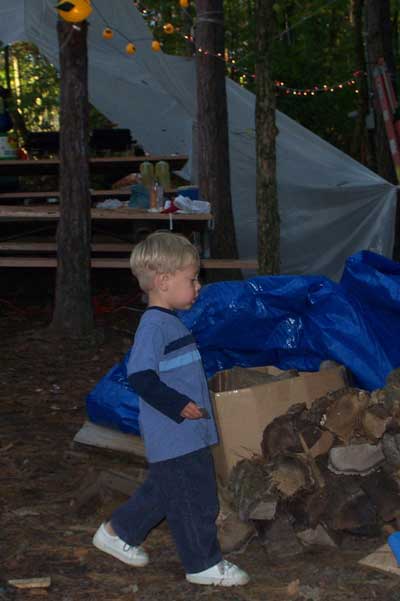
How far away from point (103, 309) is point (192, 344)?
551 cm

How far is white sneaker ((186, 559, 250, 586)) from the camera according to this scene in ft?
11.1

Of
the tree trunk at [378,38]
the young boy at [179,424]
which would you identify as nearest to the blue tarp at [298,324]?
the young boy at [179,424]

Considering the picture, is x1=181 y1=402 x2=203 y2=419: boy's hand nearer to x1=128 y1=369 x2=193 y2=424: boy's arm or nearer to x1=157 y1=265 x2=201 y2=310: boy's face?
x1=128 y1=369 x2=193 y2=424: boy's arm

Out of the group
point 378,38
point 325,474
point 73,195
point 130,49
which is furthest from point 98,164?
point 325,474

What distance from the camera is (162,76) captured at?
10.1 metres

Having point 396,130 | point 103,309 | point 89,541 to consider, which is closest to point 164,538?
point 89,541

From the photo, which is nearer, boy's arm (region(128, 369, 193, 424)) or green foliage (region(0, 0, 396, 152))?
boy's arm (region(128, 369, 193, 424))

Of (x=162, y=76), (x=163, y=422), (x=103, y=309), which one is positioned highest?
(x=162, y=76)

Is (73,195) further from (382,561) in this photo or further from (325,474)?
(382,561)

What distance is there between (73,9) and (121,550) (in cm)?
431

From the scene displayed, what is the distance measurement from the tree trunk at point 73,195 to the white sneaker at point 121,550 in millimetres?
3923

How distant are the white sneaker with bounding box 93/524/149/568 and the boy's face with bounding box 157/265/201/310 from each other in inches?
36.1

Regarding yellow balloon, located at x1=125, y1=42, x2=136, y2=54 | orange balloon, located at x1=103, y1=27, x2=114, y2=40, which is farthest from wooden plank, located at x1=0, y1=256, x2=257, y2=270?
orange balloon, located at x1=103, y1=27, x2=114, y2=40

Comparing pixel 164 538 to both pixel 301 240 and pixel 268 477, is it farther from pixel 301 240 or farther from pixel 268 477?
pixel 301 240
